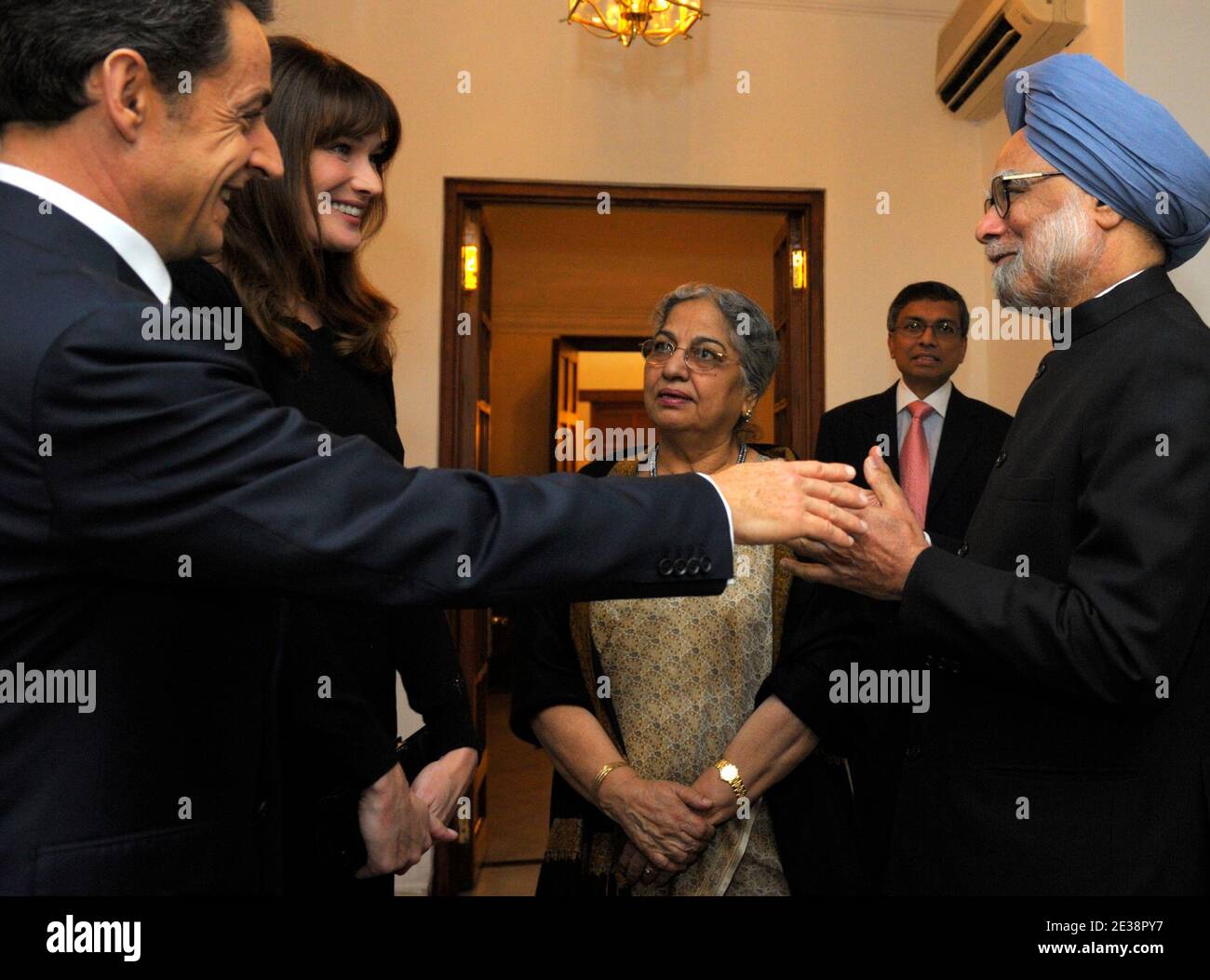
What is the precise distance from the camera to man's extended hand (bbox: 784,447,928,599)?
5.13 feet

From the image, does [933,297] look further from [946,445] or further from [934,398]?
[946,445]

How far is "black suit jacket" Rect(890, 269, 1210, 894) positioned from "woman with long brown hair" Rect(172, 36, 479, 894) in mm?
780

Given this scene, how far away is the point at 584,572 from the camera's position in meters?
1.10

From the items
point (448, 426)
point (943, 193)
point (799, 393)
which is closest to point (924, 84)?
point (943, 193)

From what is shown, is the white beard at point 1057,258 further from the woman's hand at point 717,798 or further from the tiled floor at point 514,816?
the tiled floor at point 514,816

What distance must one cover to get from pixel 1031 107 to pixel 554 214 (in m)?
6.22

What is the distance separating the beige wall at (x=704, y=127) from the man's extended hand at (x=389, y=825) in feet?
10.1

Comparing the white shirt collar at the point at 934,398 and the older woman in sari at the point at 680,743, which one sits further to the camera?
the white shirt collar at the point at 934,398

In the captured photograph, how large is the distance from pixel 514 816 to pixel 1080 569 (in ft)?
16.5

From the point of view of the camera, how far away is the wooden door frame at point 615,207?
15.4 ft

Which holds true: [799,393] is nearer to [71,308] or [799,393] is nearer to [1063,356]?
[1063,356]

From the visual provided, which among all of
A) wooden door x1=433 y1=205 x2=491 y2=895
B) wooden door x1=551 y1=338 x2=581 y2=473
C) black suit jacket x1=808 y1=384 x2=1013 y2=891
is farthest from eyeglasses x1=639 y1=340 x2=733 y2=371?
wooden door x1=551 y1=338 x2=581 y2=473

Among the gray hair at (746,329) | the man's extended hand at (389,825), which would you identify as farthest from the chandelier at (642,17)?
the man's extended hand at (389,825)

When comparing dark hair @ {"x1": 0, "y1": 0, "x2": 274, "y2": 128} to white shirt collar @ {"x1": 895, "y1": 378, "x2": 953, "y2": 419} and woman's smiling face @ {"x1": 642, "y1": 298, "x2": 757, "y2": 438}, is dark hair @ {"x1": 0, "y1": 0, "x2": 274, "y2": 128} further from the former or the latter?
white shirt collar @ {"x1": 895, "y1": 378, "x2": 953, "y2": 419}
